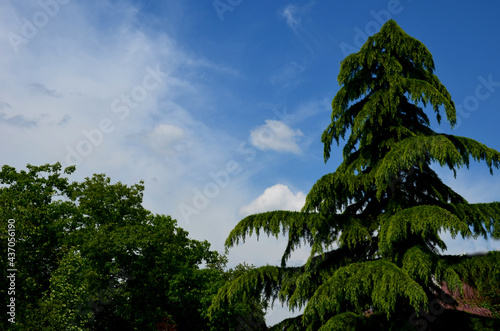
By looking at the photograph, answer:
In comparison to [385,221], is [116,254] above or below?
above

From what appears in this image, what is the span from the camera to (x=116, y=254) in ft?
90.1

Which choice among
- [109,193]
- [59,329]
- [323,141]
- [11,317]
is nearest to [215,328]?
[109,193]

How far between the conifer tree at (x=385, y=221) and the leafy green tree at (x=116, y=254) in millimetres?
15804

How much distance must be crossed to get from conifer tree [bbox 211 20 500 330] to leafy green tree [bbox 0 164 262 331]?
1580cm

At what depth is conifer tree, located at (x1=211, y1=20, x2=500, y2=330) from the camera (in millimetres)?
8406

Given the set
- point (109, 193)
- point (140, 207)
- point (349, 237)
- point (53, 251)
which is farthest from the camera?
point (140, 207)

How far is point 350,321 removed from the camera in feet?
28.1

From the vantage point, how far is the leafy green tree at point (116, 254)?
1046 inches

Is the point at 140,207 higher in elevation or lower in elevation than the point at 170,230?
higher

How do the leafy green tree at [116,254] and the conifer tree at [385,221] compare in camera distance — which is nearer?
the conifer tree at [385,221]

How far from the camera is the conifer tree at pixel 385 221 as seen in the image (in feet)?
27.6

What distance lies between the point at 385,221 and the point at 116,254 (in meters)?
21.7

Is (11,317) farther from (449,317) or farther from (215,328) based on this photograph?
(215,328)

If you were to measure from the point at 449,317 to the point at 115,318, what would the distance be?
89.5 ft
